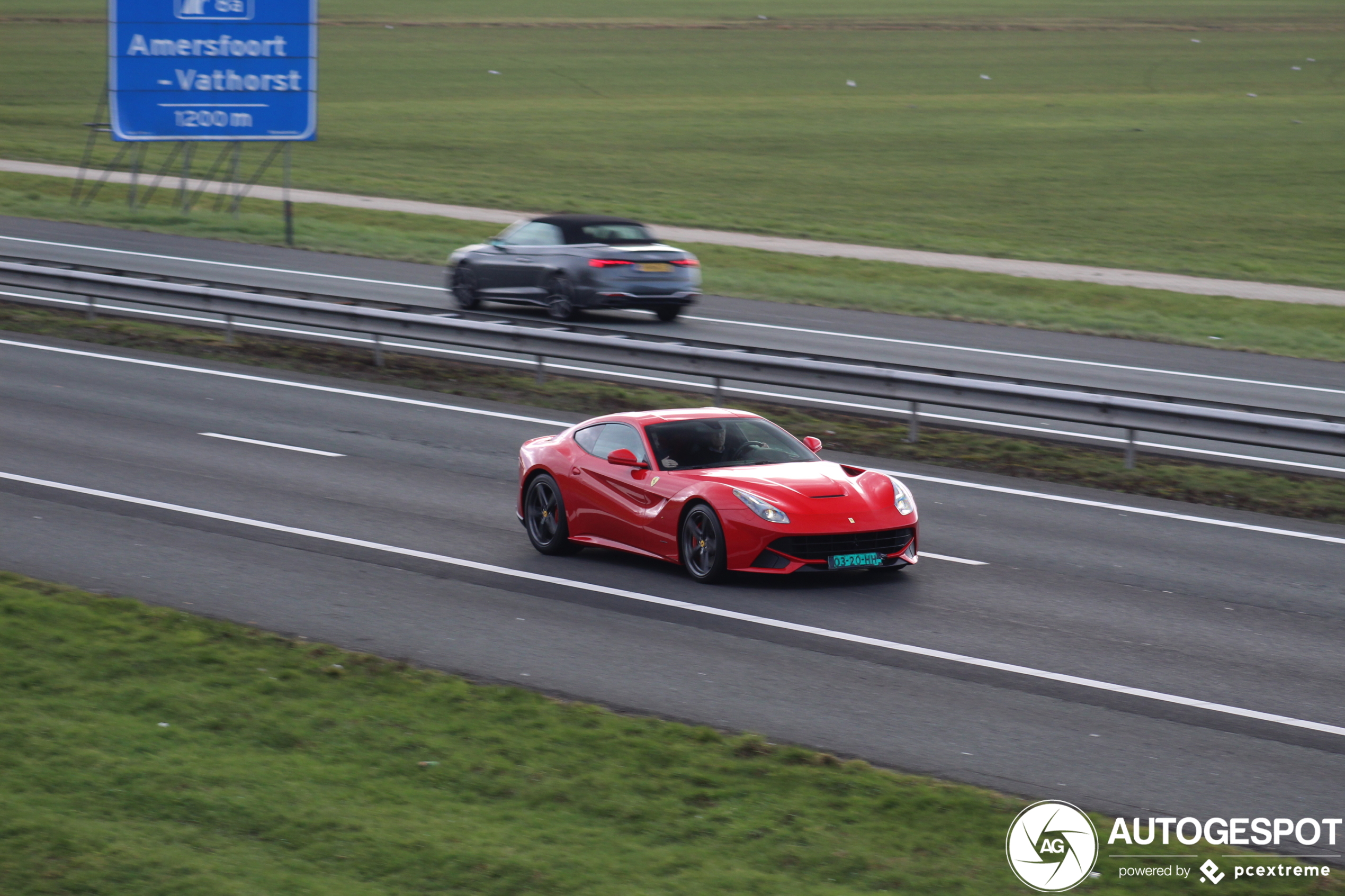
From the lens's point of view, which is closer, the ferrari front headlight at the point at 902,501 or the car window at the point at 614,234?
the ferrari front headlight at the point at 902,501

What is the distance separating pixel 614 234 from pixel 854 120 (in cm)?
4350

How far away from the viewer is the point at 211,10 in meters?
35.8

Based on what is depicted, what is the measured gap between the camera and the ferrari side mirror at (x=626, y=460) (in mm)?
12406

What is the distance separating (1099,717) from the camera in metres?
8.99

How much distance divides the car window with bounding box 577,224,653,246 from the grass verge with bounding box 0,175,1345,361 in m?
4.07

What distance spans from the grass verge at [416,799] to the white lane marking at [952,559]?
15.9 feet

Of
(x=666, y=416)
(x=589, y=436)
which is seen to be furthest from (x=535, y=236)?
(x=666, y=416)

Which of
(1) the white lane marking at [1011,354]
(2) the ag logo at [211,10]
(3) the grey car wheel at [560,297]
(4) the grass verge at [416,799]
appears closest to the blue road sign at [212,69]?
(2) the ag logo at [211,10]

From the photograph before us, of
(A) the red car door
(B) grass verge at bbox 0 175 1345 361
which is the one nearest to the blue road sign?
(B) grass verge at bbox 0 175 1345 361

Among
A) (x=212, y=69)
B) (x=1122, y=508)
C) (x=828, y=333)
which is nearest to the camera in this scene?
(x=1122, y=508)

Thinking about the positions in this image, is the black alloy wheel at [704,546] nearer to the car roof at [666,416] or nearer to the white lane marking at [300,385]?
the car roof at [666,416]

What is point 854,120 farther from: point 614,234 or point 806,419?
point 806,419

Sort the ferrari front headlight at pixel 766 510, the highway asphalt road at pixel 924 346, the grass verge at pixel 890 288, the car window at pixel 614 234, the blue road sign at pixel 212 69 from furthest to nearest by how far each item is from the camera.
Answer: the blue road sign at pixel 212 69 → the grass verge at pixel 890 288 → the car window at pixel 614 234 → the highway asphalt road at pixel 924 346 → the ferrari front headlight at pixel 766 510

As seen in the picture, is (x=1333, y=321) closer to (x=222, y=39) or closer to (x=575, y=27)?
(x=222, y=39)
